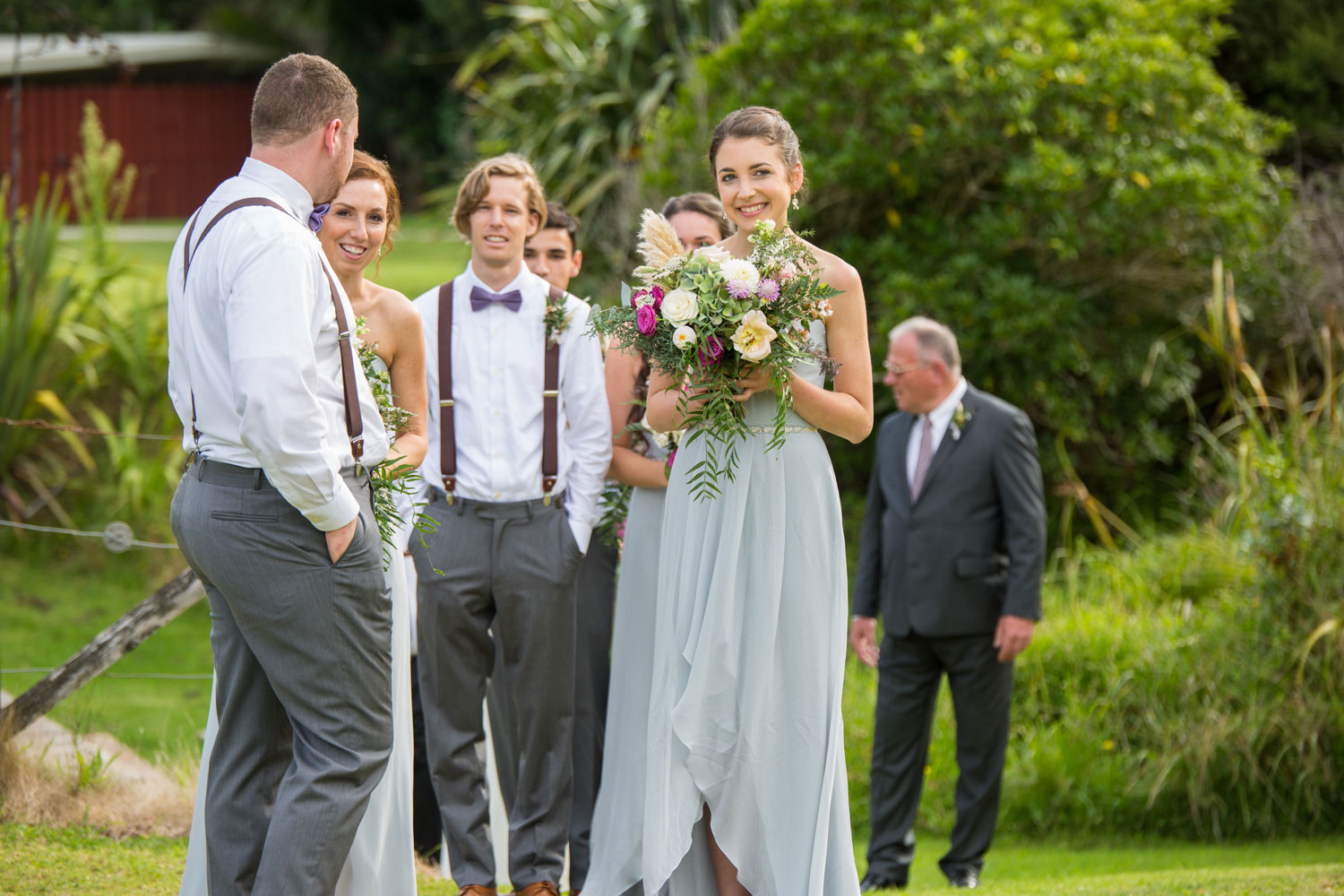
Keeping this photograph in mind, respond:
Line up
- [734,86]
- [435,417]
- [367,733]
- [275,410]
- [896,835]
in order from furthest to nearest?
[734,86] < [896,835] < [435,417] < [367,733] < [275,410]

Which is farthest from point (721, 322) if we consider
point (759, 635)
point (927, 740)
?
point (927, 740)

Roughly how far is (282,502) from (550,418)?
5.54 feet

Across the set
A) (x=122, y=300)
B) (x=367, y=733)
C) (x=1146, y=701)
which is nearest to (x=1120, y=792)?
(x=1146, y=701)

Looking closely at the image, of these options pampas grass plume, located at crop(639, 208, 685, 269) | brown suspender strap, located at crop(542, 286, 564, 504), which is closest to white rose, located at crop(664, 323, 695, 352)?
pampas grass plume, located at crop(639, 208, 685, 269)

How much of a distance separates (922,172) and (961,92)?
2.29ft

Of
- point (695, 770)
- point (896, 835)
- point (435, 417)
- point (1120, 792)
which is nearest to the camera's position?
point (695, 770)

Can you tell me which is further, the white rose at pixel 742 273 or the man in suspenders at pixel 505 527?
the man in suspenders at pixel 505 527

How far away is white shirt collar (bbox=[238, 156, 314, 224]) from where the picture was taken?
3.30m

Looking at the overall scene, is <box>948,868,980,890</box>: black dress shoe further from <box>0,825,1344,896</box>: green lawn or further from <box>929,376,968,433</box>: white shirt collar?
<box>929,376,968,433</box>: white shirt collar

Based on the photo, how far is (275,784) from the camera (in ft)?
11.5

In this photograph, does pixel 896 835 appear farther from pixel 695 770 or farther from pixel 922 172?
pixel 922 172

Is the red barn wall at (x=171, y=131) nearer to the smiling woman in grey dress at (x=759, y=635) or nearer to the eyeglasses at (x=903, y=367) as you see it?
the eyeglasses at (x=903, y=367)

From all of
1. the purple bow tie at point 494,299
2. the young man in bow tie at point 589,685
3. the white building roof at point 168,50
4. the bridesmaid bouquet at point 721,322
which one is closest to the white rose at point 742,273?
the bridesmaid bouquet at point 721,322

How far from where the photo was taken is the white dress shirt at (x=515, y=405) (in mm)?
4703
